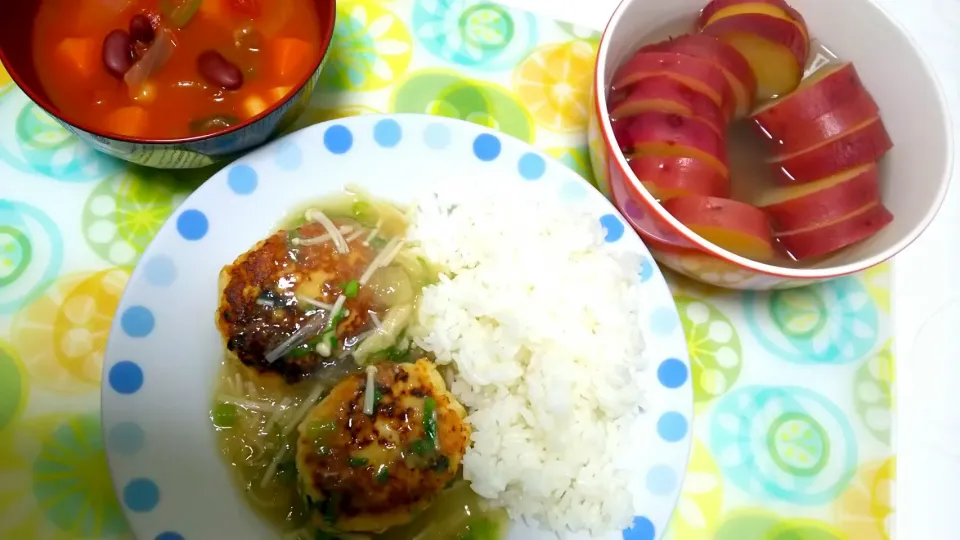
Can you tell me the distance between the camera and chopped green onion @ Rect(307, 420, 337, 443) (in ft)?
5.65

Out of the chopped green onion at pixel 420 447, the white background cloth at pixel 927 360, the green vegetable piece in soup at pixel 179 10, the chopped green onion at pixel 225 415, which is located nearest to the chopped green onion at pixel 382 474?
the chopped green onion at pixel 420 447

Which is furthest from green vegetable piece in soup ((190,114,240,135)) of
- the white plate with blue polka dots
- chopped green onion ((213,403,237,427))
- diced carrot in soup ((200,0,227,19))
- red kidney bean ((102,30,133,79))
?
chopped green onion ((213,403,237,427))

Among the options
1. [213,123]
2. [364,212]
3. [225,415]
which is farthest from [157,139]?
[225,415]

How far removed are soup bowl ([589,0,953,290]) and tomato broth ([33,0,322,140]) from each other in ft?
2.81

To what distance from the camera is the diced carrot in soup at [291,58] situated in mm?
1933

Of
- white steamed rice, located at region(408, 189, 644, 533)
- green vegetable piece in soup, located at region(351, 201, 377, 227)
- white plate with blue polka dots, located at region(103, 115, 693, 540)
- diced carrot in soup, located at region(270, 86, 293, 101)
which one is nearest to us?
white plate with blue polka dots, located at region(103, 115, 693, 540)

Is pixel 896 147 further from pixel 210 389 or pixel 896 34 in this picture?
pixel 210 389

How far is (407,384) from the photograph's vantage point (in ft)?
5.81

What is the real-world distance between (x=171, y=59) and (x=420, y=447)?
1.28 m

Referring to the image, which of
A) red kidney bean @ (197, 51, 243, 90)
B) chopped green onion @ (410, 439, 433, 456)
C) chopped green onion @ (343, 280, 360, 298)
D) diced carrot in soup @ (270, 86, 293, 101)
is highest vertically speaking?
red kidney bean @ (197, 51, 243, 90)

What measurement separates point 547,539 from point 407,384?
1.78ft

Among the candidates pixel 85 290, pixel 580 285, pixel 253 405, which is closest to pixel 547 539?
pixel 580 285

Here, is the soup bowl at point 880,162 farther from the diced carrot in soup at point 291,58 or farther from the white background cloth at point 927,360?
the diced carrot in soup at point 291,58

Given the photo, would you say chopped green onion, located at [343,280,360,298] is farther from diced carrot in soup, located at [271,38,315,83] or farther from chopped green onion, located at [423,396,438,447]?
diced carrot in soup, located at [271,38,315,83]
